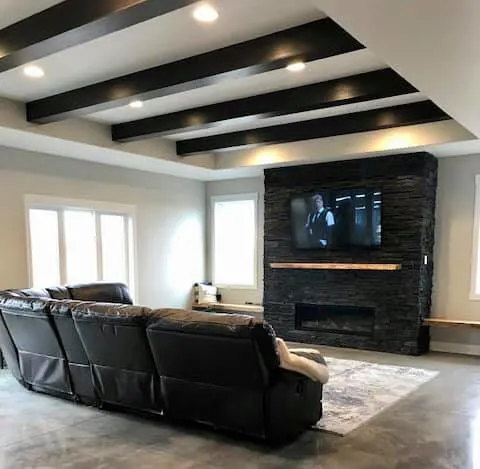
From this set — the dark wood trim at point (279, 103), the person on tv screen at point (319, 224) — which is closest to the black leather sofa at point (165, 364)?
the dark wood trim at point (279, 103)

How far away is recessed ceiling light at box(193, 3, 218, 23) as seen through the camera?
3051 mm

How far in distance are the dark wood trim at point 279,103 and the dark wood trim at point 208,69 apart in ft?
3.34

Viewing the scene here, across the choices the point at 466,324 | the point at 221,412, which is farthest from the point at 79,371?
the point at 466,324

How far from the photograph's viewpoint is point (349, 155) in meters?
6.37

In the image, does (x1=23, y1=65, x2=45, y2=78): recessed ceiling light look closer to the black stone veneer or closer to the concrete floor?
the concrete floor

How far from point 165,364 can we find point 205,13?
96.3 inches

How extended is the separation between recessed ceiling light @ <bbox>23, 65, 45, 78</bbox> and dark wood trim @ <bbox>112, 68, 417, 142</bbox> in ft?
5.21

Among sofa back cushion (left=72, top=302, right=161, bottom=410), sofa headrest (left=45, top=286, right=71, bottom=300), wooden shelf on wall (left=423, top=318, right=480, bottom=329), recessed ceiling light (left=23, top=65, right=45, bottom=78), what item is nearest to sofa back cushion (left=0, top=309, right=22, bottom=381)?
sofa headrest (left=45, top=286, right=71, bottom=300)

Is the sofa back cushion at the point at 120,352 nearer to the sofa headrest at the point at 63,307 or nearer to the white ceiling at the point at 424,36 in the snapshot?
the sofa headrest at the point at 63,307

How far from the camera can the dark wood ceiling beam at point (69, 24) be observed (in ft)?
→ 8.61

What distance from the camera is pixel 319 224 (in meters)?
7.00

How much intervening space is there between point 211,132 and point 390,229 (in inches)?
106

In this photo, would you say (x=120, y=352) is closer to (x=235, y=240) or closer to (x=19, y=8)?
(x=19, y=8)

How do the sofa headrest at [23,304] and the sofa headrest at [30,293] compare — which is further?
the sofa headrest at [30,293]
